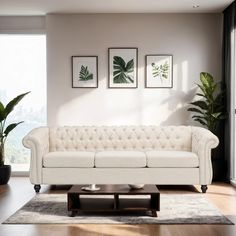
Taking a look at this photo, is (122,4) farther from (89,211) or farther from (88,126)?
(89,211)

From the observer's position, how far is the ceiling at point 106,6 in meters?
6.34

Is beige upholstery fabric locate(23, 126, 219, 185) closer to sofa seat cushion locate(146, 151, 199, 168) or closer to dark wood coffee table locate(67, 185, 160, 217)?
sofa seat cushion locate(146, 151, 199, 168)

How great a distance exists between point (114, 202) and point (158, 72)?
3.05 meters

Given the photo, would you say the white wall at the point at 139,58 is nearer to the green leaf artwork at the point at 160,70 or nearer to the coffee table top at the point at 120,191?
the green leaf artwork at the point at 160,70

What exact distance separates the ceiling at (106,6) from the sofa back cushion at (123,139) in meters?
1.80

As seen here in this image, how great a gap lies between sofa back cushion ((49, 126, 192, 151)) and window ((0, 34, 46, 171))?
0.99 metres

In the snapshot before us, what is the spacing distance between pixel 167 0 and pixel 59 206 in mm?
3223

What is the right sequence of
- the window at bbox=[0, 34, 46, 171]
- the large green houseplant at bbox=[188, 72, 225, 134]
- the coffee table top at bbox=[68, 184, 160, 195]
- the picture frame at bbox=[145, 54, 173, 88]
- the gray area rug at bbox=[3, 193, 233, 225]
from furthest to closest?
1. the window at bbox=[0, 34, 46, 171]
2. the picture frame at bbox=[145, 54, 173, 88]
3. the large green houseplant at bbox=[188, 72, 225, 134]
4. the coffee table top at bbox=[68, 184, 160, 195]
5. the gray area rug at bbox=[3, 193, 233, 225]

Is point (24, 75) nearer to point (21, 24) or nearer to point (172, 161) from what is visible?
point (21, 24)

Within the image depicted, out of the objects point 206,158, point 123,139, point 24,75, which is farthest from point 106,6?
point 206,158

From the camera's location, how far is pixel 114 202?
4.55 meters

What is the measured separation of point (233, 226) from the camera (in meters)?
4.08

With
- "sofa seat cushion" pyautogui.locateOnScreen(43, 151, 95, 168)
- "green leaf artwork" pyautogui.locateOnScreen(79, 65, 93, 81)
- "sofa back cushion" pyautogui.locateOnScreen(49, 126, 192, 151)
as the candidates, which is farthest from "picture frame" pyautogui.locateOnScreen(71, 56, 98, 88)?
"sofa seat cushion" pyautogui.locateOnScreen(43, 151, 95, 168)

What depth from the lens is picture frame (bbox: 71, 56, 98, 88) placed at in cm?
707
